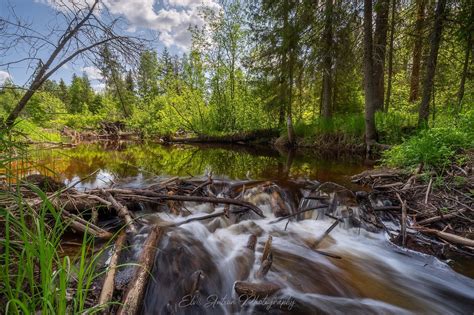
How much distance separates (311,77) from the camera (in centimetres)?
1116

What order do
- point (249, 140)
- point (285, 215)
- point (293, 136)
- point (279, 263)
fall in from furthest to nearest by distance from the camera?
point (249, 140), point (293, 136), point (285, 215), point (279, 263)

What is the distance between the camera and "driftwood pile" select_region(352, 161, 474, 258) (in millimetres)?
3148

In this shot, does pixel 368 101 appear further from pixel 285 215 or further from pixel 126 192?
pixel 126 192

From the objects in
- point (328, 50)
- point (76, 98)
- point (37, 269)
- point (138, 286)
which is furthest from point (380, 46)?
point (76, 98)

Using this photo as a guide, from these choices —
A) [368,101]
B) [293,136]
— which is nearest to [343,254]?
[368,101]

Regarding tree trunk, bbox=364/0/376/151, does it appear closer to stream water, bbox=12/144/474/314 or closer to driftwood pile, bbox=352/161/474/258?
driftwood pile, bbox=352/161/474/258

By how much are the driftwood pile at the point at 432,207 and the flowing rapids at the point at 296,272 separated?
31 cm

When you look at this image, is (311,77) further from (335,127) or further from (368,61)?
(368,61)

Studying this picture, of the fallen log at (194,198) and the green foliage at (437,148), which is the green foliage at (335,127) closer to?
the green foliage at (437,148)

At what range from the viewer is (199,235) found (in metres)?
3.51

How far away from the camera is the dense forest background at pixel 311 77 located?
502 cm

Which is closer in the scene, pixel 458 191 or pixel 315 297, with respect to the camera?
pixel 315 297

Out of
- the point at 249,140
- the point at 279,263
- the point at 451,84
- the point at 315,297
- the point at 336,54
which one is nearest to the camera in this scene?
the point at 315,297

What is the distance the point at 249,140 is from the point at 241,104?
257 centimetres
